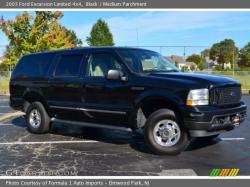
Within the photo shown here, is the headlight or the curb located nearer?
the headlight

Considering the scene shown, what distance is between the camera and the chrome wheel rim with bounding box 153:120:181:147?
6762 millimetres

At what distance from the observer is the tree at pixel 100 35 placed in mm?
56219

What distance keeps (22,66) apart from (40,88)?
45.8 inches

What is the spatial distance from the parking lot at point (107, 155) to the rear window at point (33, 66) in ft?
4.76

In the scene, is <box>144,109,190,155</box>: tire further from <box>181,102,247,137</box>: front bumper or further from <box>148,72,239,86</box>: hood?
<box>148,72,239,86</box>: hood

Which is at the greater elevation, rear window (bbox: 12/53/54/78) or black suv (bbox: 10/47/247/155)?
rear window (bbox: 12/53/54/78)

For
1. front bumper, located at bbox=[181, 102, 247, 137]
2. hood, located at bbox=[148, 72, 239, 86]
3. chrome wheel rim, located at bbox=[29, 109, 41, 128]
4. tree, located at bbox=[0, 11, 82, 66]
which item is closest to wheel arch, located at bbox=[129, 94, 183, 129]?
front bumper, located at bbox=[181, 102, 247, 137]

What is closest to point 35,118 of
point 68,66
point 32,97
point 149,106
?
point 32,97

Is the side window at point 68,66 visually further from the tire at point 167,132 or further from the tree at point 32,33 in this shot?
the tree at point 32,33

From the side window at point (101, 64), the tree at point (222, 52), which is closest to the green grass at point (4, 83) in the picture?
the side window at point (101, 64)

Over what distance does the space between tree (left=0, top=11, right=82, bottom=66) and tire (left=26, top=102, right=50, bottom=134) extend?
20.6m

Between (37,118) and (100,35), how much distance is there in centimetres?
4920

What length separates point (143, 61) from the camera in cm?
759
